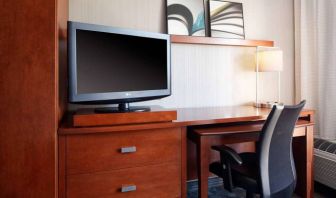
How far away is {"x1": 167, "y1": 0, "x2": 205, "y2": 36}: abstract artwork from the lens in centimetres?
200

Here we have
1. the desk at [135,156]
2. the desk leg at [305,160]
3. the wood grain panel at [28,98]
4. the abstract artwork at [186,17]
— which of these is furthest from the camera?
the abstract artwork at [186,17]

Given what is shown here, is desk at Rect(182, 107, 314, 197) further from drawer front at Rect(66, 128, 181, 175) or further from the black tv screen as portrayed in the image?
the black tv screen

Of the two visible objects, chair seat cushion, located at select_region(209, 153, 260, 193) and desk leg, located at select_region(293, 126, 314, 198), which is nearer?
chair seat cushion, located at select_region(209, 153, 260, 193)

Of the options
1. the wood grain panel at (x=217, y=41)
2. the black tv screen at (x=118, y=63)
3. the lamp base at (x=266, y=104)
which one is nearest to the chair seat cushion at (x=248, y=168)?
the lamp base at (x=266, y=104)

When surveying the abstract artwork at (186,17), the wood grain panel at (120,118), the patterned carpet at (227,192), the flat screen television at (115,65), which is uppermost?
the abstract artwork at (186,17)

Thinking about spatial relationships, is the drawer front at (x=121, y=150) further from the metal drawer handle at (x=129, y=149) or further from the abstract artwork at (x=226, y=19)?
the abstract artwork at (x=226, y=19)

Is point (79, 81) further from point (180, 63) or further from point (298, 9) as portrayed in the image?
point (298, 9)

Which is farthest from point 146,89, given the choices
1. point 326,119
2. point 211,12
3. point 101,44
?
point 326,119

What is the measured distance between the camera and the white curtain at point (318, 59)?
2164 millimetres

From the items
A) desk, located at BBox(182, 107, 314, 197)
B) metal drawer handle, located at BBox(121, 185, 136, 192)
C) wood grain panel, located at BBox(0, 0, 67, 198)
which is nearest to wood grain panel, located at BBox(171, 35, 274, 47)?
desk, located at BBox(182, 107, 314, 197)

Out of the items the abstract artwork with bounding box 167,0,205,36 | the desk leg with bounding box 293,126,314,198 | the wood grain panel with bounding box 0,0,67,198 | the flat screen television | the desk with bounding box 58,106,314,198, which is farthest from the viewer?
the abstract artwork with bounding box 167,0,205,36

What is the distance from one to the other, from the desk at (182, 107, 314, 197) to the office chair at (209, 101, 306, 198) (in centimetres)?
9

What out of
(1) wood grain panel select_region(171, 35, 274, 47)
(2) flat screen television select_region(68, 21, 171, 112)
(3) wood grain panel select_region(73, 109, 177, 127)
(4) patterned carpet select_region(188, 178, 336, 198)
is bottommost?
(4) patterned carpet select_region(188, 178, 336, 198)

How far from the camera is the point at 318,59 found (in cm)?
226
